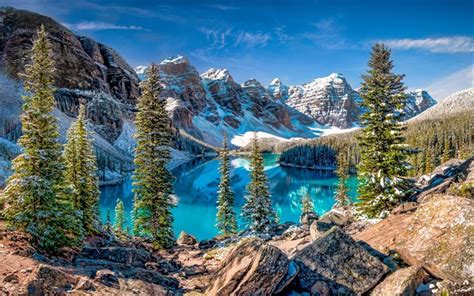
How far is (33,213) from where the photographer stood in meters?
14.9

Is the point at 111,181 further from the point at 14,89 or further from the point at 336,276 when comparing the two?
the point at 336,276

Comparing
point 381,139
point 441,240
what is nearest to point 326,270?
point 441,240

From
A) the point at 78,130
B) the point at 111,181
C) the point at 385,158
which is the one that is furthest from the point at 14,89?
the point at 385,158

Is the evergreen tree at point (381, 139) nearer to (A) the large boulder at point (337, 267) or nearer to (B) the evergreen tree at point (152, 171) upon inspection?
(A) the large boulder at point (337, 267)

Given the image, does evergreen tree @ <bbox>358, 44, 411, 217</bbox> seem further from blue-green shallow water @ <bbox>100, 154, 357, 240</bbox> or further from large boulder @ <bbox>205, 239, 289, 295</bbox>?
blue-green shallow water @ <bbox>100, 154, 357, 240</bbox>

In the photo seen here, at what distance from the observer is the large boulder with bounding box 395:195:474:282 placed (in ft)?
30.1

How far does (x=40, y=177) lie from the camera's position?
1544 cm

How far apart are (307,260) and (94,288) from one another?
697 centimetres

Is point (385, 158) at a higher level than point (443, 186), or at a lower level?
higher

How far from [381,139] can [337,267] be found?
16032 millimetres

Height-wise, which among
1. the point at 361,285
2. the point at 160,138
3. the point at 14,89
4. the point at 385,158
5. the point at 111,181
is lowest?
the point at 111,181

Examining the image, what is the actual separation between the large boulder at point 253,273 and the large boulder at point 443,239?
14.8ft

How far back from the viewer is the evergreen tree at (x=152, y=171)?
87.1 feet

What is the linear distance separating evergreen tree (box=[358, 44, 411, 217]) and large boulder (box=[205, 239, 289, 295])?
1565 centimetres
